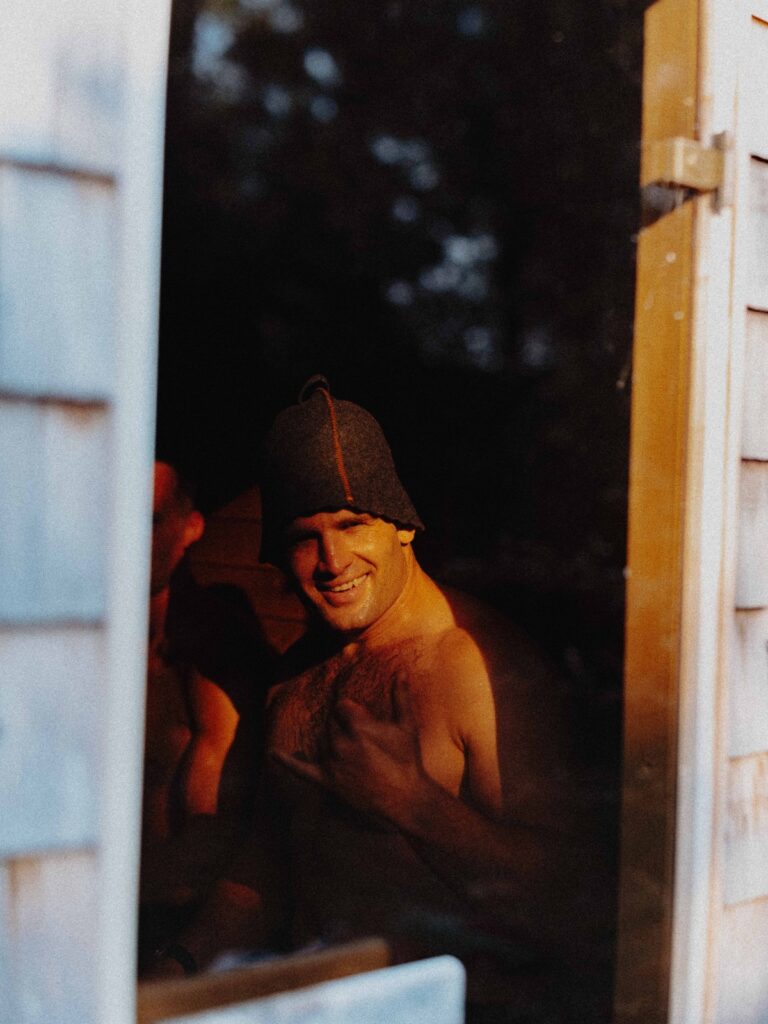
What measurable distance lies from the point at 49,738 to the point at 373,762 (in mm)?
917

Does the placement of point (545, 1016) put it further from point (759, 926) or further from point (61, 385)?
point (61, 385)

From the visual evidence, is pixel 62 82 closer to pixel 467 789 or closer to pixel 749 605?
pixel 749 605

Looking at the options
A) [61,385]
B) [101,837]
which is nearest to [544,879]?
[101,837]

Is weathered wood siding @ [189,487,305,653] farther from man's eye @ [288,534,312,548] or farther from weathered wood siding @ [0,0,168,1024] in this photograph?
weathered wood siding @ [0,0,168,1024]

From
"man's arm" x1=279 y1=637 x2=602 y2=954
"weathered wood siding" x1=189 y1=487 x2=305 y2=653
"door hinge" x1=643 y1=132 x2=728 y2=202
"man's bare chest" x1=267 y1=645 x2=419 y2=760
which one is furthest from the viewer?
"weathered wood siding" x1=189 y1=487 x2=305 y2=653

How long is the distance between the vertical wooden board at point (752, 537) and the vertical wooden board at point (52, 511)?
2.92 ft

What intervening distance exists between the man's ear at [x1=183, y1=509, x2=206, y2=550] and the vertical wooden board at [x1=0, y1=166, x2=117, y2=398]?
1038 mm

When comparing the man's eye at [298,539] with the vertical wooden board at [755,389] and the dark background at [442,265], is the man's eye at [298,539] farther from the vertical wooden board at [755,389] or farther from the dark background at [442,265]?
the vertical wooden board at [755,389]


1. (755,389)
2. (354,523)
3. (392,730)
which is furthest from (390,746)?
(755,389)

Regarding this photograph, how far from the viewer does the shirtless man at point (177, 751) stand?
1.67 metres

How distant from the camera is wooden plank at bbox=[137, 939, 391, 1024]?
1.07 meters

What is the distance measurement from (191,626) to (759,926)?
1.02 m

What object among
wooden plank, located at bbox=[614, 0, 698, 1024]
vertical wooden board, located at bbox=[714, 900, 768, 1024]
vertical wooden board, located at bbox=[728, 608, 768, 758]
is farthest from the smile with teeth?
vertical wooden board, located at bbox=[714, 900, 768, 1024]

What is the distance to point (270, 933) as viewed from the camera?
1.57 metres
